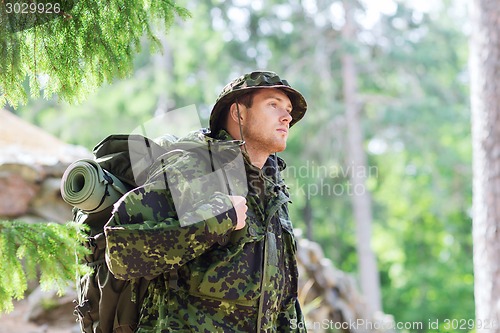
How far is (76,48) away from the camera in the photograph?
3.43m

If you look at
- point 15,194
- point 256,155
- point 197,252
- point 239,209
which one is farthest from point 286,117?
point 15,194

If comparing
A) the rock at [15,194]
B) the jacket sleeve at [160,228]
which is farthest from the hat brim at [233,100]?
the rock at [15,194]

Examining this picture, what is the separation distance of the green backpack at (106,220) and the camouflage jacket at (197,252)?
10cm

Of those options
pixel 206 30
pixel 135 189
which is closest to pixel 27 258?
pixel 135 189

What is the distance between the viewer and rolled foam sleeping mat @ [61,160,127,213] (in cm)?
329

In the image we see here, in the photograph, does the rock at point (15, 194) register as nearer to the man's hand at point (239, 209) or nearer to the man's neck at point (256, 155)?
the man's neck at point (256, 155)

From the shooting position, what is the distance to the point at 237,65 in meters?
18.5

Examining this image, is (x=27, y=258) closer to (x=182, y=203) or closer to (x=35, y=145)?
(x=182, y=203)

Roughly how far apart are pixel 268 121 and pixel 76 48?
1.03 metres

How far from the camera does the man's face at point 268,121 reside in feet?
12.2

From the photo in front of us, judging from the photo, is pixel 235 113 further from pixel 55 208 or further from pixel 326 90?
pixel 326 90

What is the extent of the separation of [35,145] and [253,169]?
738cm

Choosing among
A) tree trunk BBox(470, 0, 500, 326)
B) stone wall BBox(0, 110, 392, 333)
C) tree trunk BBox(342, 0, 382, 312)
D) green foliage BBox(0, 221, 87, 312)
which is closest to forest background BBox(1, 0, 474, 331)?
tree trunk BBox(342, 0, 382, 312)

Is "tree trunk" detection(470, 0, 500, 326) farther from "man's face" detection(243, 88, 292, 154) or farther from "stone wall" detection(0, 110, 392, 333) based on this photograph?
"man's face" detection(243, 88, 292, 154)
